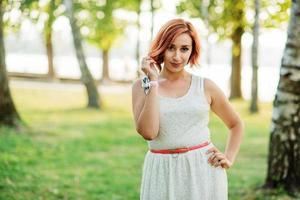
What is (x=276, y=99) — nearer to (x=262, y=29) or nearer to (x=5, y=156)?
(x=5, y=156)

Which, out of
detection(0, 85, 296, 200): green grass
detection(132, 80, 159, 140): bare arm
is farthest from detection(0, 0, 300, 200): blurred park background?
detection(132, 80, 159, 140): bare arm

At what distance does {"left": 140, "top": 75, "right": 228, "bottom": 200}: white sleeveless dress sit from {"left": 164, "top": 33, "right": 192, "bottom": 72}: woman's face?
6.8 inches

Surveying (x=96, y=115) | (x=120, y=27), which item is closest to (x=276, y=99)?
(x=96, y=115)

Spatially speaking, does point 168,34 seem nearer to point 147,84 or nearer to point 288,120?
point 147,84

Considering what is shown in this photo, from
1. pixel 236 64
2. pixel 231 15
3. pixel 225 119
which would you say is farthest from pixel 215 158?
pixel 236 64

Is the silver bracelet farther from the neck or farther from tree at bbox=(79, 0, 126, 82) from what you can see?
tree at bbox=(79, 0, 126, 82)

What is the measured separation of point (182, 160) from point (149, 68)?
1.93 feet

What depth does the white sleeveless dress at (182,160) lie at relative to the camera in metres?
2.98

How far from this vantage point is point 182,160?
3.02 meters

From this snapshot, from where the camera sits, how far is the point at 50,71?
28719mm

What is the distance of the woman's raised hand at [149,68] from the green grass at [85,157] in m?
3.64

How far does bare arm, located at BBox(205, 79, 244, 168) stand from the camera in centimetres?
309

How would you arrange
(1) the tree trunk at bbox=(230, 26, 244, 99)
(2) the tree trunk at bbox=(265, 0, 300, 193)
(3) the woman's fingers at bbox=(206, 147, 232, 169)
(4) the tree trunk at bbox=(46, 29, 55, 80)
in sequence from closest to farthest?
(3) the woman's fingers at bbox=(206, 147, 232, 169)
(2) the tree trunk at bbox=(265, 0, 300, 193)
(1) the tree trunk at bbox=(230, 26, 244, 99)
(4) the tree trunk at bbox=(46, 29, 55, 80)

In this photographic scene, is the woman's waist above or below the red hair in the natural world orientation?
below
